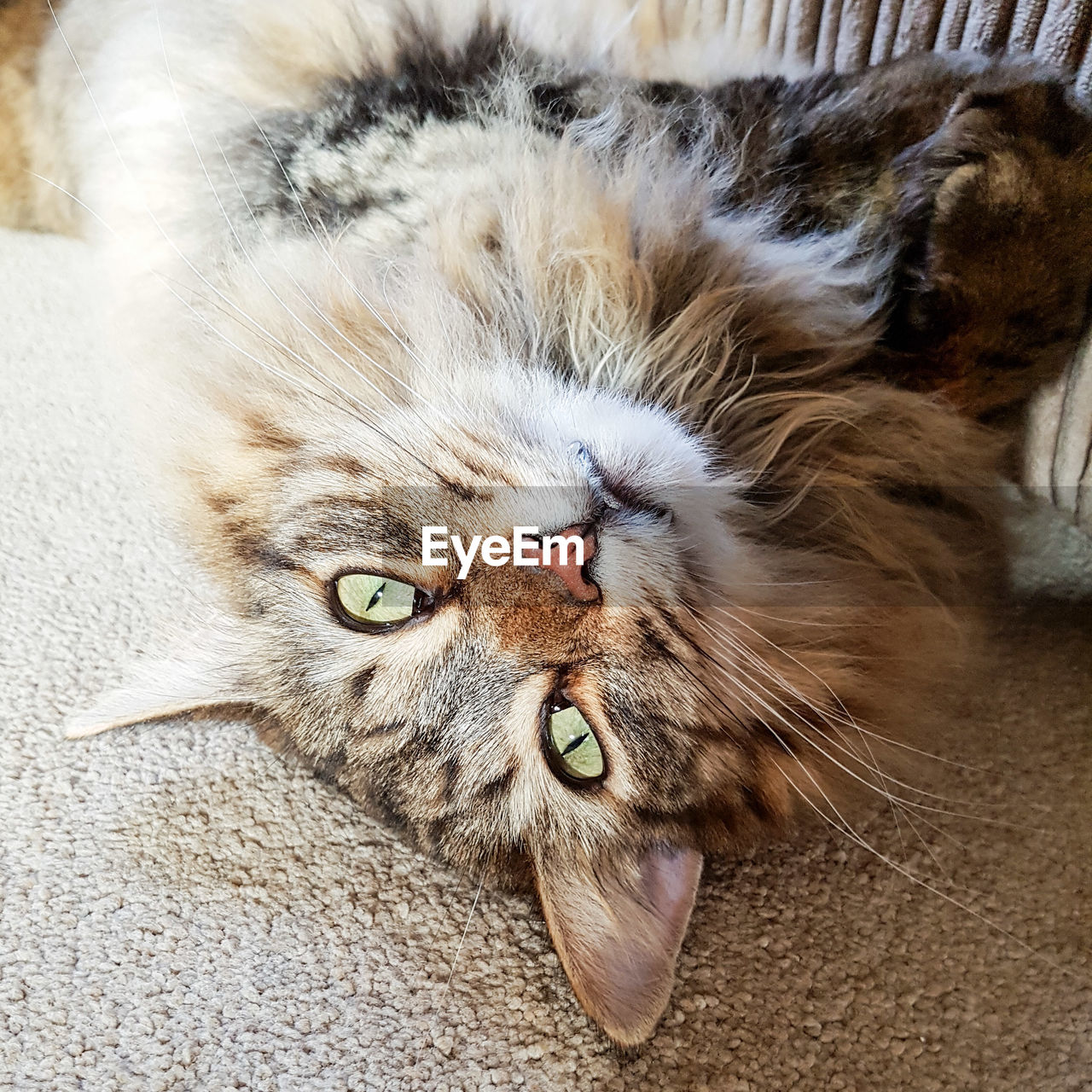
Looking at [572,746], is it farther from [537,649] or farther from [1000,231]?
[1000,231]

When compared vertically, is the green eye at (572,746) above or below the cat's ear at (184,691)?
above

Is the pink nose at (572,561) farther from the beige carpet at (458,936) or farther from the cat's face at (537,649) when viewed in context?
the beige carpet at (458,936)

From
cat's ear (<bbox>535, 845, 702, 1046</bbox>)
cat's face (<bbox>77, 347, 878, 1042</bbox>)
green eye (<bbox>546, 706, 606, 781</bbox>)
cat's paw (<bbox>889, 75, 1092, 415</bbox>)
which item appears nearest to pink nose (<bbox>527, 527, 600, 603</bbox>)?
cat's face (<bbox>77, 347, 878, 1042</bbox>)

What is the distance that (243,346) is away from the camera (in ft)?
3.21

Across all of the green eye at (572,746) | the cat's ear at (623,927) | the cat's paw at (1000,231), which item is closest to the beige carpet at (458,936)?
the cat's ear at (623,927)

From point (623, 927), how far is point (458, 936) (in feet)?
0.65

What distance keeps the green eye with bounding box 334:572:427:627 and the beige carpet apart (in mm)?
307

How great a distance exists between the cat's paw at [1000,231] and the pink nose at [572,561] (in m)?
0.47

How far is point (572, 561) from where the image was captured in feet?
2.51

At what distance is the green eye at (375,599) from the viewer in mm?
868

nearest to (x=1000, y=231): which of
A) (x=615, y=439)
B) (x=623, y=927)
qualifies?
(x=615, y=439)

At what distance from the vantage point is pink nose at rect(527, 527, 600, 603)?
760mm

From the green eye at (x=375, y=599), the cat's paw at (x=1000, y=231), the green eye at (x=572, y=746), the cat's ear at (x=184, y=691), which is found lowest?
the cat's ear at (x=184, y=691)

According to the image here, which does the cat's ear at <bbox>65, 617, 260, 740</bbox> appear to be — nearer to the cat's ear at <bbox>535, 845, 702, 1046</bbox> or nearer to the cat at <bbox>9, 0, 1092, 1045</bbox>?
the cat at <bbox>9, 0, 1092, 1045</bbox>
